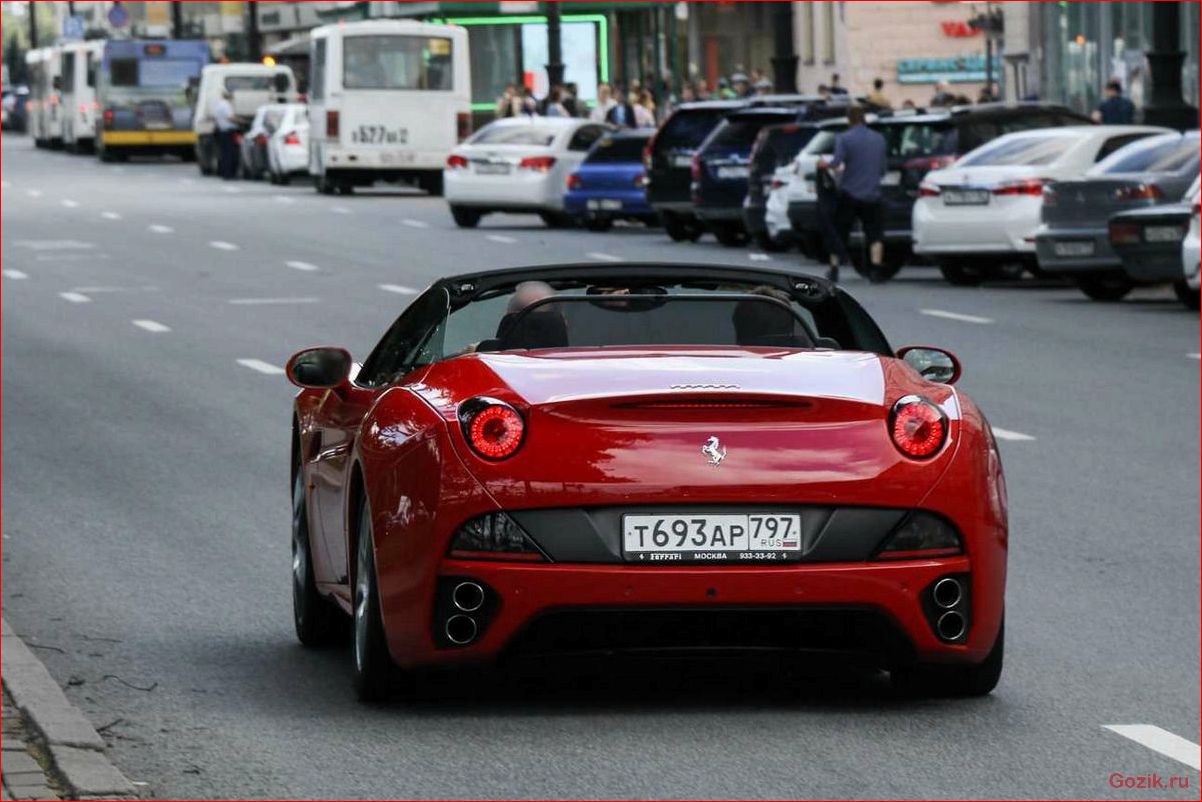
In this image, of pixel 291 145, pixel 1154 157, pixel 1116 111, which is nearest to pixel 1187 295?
pixel 1154 157

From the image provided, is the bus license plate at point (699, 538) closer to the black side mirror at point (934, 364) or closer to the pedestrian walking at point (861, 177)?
the black side mirror at point (934, 364)

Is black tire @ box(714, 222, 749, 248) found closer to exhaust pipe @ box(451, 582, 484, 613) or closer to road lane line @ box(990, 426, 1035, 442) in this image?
road lane line @ box(990, 426, 1035, 442)

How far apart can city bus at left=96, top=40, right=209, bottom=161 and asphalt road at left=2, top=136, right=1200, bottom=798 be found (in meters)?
47.6

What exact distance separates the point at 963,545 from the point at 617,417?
86 centimetres

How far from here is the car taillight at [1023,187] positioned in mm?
27469

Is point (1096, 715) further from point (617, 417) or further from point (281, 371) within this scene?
point (281, 371)

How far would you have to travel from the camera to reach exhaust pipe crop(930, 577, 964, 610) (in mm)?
7117

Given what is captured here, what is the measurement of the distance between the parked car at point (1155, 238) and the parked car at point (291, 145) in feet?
108

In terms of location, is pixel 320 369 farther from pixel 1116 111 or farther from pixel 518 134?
pixel 518 134

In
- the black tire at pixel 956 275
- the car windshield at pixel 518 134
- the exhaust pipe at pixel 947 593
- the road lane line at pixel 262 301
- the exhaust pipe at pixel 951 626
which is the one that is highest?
the car windshield at pixel 518 134

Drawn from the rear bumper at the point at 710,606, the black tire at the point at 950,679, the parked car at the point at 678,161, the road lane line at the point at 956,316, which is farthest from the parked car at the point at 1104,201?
the rear bumper at the point at 710,606

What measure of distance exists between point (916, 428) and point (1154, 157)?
19.6m

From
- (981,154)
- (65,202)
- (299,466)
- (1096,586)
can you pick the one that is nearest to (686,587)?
(299,466)

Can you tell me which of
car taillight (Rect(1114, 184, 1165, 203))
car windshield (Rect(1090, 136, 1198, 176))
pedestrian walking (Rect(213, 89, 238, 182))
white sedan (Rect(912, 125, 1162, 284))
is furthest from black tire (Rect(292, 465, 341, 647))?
pedestrian walking (Rect(213, 89, 238, 182))
